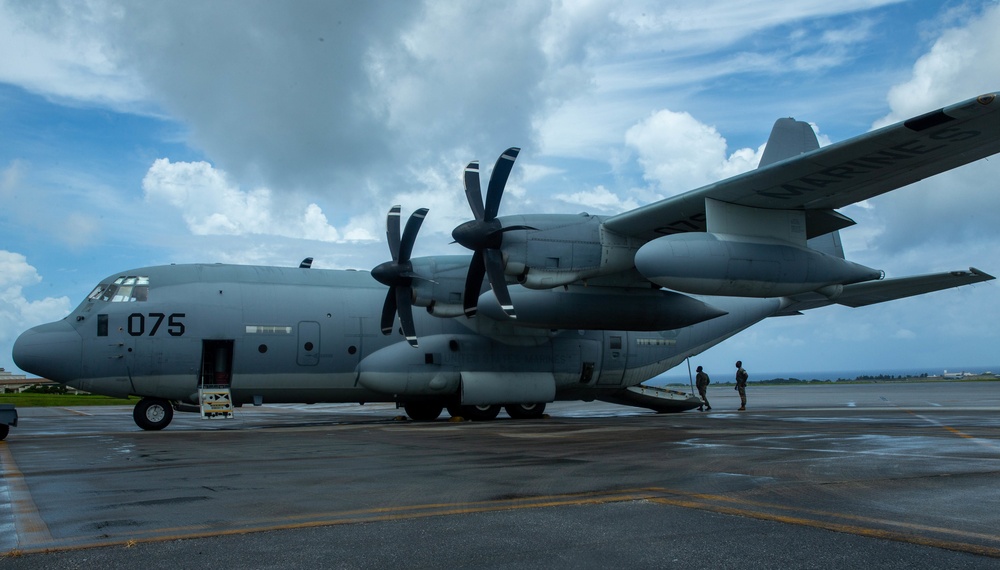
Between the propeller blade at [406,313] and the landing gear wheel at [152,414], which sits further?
the propeller blade at [406,313]

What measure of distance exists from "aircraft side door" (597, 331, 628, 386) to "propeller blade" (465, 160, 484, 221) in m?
8.00

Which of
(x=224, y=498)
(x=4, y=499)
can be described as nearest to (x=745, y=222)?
(x=224, y=498)

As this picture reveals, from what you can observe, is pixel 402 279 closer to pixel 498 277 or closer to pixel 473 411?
pixel 498 277

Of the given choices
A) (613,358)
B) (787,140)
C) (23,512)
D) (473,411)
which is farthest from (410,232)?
(23,512)

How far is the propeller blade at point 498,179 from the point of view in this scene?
1938cm

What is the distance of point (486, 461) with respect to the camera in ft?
35.4

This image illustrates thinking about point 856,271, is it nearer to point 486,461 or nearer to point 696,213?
point 696,213

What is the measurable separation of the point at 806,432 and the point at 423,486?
10091 mm

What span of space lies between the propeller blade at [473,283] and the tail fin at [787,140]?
863cm

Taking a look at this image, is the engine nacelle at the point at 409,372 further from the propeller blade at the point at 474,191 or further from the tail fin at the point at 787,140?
the tail fin at the point at 787,140

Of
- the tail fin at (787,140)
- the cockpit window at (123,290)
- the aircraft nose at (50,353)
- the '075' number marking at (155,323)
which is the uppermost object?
the tail fin at (787,140)

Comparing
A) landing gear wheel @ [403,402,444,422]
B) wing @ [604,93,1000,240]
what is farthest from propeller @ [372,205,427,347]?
wing @ [604,93,1000,240]

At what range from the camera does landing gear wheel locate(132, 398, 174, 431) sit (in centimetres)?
2019

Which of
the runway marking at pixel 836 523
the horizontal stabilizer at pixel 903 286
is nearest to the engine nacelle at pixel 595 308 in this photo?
the horizontal stabilizer at pixel 903 286
